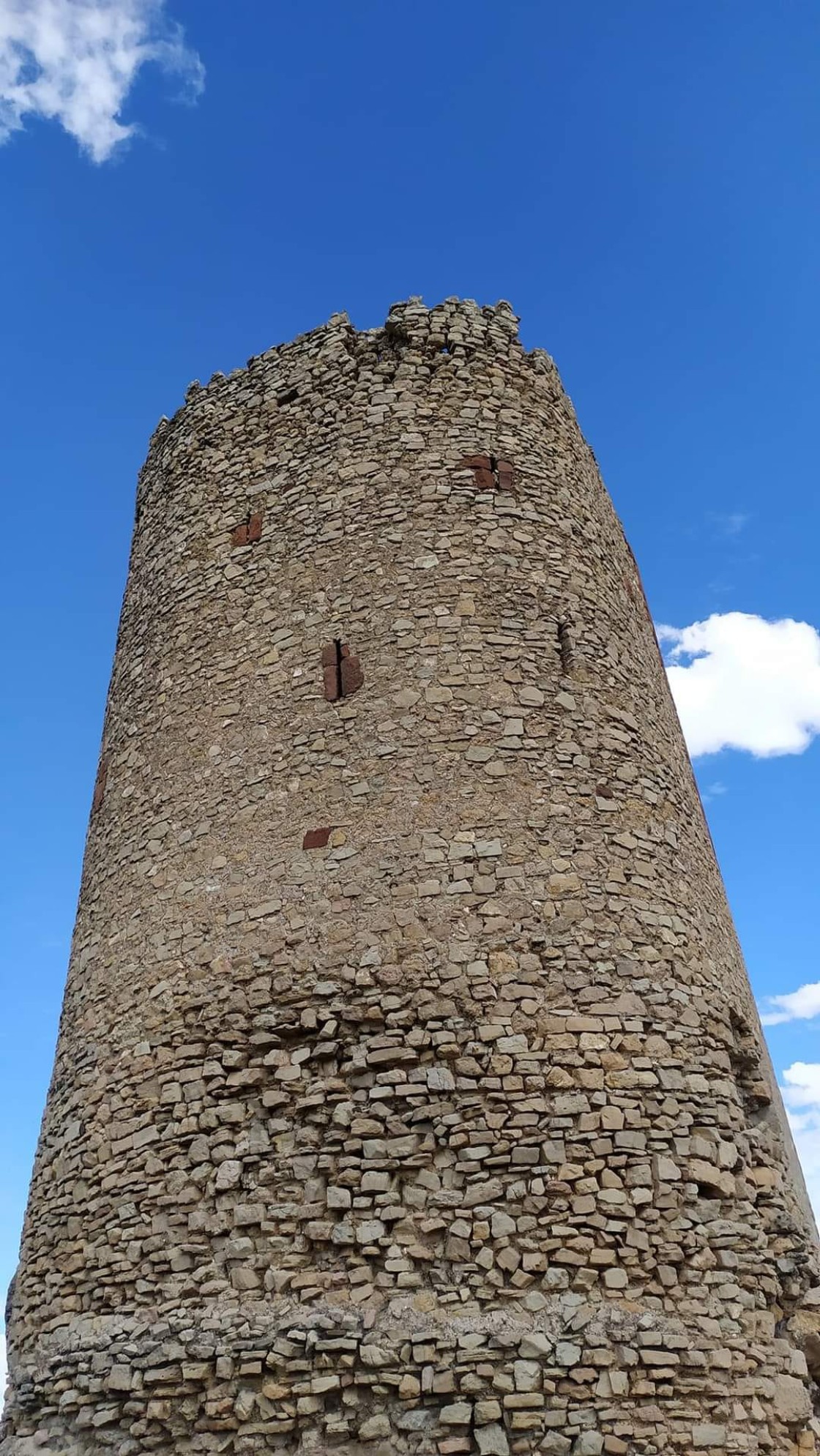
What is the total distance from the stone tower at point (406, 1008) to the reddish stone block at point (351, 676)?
63mm

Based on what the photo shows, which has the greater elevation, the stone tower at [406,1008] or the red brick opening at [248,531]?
the red brick opening at [248,531]

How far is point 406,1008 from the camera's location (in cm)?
689

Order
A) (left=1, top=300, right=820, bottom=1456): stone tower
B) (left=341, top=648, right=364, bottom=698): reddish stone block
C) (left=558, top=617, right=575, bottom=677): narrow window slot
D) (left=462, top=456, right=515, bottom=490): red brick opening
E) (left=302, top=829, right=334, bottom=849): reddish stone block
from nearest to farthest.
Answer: (left=1, top=300, right=820, bottom=1456): stone tower, (left=302, top=829, right=334, bottom=849): reddish stone block, (left=341, top=648, right=364, bottom=698): reddish stone block, (left=558, top=617, right=575, bottom=677): narrow window slot, (left=462, top=456, right=515, bottom=490): red brick opening

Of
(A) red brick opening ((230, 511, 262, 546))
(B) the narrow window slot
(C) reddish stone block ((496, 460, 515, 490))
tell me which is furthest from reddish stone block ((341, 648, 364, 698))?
(C) reddish stone block ((496, 460, 515, 490))

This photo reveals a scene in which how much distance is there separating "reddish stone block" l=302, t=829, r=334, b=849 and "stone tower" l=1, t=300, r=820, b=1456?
0.06 meters

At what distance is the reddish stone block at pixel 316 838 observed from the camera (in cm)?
766

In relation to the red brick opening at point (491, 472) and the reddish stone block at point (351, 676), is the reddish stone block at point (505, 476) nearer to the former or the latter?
the red brick opening at point (491, 472)

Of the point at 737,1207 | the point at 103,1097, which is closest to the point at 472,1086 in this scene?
the point at 737,1207

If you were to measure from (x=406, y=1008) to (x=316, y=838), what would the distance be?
57.4 inches

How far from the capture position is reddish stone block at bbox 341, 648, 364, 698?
821 centimetres

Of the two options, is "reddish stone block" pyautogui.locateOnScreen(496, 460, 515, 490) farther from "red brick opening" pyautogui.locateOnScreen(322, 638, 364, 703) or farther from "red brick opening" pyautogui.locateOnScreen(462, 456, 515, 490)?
"red brick opening" pyautogui.locateOnScreen(322, 638, 364, 703)

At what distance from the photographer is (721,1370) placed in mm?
5949

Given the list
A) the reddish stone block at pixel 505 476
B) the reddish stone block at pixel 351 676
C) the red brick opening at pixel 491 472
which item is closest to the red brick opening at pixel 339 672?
the reddish stone block at pixel 351 676

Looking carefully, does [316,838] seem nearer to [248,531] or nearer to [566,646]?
[566,646]
